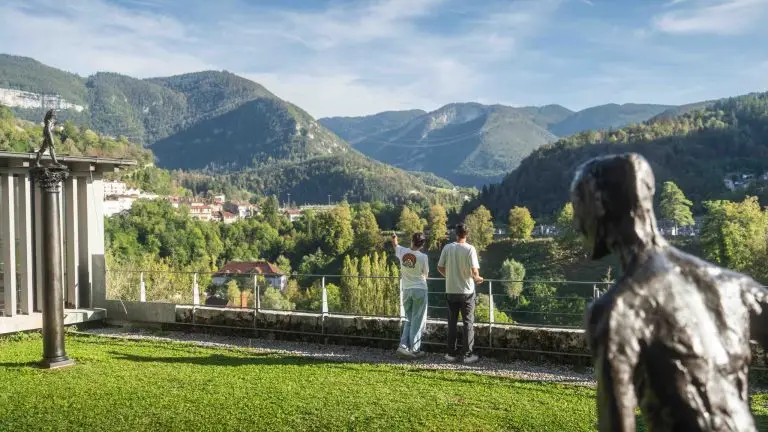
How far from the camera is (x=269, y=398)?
259 inches

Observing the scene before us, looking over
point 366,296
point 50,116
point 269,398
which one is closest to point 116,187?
point 366,296

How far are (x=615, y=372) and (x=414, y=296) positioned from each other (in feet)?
25.4

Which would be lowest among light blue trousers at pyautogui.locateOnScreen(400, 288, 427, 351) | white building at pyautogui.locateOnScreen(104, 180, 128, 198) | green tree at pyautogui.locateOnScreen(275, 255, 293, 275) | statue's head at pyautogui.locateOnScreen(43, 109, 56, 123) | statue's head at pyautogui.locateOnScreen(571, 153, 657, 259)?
green tree at pyautogui.locateOnScreen(275, 255, 293, 275)

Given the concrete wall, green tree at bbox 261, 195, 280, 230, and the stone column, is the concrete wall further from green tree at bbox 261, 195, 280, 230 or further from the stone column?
green tree at bbox 261, 195, 280, 230

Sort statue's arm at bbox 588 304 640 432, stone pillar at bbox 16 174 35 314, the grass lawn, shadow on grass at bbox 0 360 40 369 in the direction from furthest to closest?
1. stone pillar at bbox 16 174 35 314
2. shadow on grass at bbox 0 360 40 369
3. the grass lawn
4. statue's arm at bbox 588 304 640 432

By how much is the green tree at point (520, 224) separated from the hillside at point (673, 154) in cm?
1499

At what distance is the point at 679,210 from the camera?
86188 mm

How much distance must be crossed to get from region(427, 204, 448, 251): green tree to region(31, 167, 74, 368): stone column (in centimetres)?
9571

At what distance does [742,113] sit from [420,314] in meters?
166

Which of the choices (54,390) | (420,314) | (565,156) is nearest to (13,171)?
(54,390)

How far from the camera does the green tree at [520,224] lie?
101 meters

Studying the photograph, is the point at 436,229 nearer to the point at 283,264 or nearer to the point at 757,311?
the point at 283,264

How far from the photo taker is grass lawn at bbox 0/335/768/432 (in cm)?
573

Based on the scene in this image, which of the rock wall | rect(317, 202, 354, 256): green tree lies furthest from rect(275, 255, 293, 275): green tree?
the rock wall
